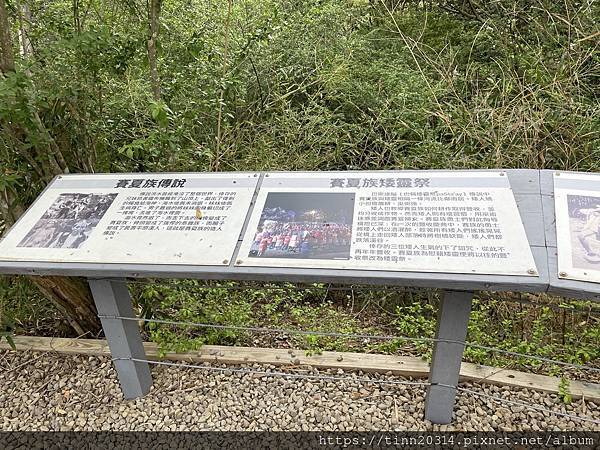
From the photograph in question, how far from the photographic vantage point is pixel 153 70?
89.9 inches

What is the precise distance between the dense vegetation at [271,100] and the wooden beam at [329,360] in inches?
5.4

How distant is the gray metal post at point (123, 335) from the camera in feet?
6.13

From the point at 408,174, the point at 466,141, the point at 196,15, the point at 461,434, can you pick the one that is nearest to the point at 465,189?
the point at 408,174

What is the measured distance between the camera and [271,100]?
3.38m

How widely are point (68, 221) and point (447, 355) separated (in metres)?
1.55

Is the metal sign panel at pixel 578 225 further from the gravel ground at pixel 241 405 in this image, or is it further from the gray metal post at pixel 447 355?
the gravel ground at pixel 241 405

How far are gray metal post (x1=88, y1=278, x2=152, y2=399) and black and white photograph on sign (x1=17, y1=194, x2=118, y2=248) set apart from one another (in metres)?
0.22

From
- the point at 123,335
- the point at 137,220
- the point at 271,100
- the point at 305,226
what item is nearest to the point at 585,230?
the point at 305,226

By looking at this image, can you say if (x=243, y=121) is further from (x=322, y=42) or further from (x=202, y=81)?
(x=322, y=42)

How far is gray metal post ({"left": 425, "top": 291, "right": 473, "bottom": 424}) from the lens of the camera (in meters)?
1.63

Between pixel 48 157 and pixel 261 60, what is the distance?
184 cm

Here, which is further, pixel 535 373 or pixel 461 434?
pixel 535 373

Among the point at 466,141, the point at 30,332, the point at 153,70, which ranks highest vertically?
the point at 153,70

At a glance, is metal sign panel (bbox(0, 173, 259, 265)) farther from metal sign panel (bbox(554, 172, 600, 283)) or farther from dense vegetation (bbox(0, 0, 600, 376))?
metal sign panel (bbox(554, 172, 600, 283))
